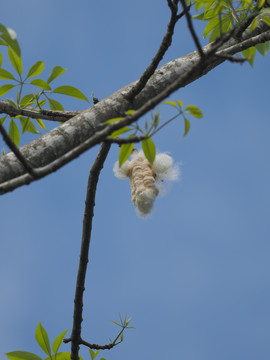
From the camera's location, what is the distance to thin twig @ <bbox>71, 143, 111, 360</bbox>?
1854 millimetres

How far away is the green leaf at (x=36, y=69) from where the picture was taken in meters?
1.71

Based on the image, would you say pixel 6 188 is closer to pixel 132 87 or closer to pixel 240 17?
pixel 132 87

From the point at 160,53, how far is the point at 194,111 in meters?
0.50

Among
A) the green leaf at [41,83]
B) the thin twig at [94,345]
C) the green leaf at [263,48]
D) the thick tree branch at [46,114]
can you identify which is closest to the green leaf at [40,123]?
the thick tree branch at [46,114]

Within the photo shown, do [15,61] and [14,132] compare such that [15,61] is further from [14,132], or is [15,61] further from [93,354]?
[93,354]

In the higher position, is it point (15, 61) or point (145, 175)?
point (15, 61)

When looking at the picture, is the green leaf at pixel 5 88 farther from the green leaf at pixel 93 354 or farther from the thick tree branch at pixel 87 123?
the green leaf at pixel 93 354

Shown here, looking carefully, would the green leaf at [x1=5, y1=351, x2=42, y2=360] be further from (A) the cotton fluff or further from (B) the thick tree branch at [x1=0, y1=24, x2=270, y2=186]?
(B) the thick tree branch at [x1=0, y1=24, x2=270, y2=186]

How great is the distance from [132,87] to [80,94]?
0.24 m

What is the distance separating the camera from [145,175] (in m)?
1.96

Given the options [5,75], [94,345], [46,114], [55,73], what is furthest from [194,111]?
[94,345]

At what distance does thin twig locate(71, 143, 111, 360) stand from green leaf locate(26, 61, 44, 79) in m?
0.38

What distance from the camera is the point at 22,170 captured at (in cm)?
141

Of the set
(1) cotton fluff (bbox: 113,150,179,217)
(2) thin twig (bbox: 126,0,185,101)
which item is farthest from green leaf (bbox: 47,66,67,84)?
(1) cotton fluff (bbox: 113,150,179,217)
